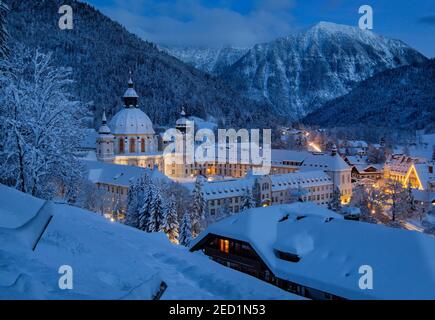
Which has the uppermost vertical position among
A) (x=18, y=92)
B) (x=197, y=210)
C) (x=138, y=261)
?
(x=18, y=92)

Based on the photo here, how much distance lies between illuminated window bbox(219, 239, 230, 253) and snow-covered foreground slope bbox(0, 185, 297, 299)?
10375mm

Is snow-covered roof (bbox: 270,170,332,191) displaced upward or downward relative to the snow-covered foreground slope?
downward

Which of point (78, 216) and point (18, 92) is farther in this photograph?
point (18, 92)

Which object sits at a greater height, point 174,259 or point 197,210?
point 174,259

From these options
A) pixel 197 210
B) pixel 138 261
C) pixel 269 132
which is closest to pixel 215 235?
pixel 138 261

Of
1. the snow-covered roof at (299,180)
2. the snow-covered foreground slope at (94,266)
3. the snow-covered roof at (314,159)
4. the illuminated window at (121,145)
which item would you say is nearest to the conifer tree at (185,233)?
the snow-covered foreground slope at (94,266)

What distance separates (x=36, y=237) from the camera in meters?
9.64

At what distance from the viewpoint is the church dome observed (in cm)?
9450

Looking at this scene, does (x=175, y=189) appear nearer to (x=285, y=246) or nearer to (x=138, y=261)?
(x=285, y=246)

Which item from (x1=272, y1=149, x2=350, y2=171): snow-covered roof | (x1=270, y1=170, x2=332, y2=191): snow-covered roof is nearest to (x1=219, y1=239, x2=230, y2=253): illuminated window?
(x1=270, y1=170, x2=332, y2=191): snow-covered roof

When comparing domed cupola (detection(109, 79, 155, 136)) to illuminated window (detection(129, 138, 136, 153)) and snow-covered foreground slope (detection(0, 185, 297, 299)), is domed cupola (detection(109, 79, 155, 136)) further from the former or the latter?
snow-covered foreground slope (detection(0, 185, 297, 299))

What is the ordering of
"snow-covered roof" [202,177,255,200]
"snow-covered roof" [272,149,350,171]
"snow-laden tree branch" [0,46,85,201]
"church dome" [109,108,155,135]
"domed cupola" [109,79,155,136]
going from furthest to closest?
"church dome" [109,108,155,135] < "domed cupola" [109,79,155,136] < "snow-covered roof" [272,149,350,171] < "snow-covered roof" [202,177,255,200] < "snow-laden tree branch" [0,46,85,201]

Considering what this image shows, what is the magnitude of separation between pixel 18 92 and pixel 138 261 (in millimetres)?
11605

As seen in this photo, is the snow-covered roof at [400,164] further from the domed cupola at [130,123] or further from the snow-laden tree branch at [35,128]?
the snow-laden tree branch at [35,128]
